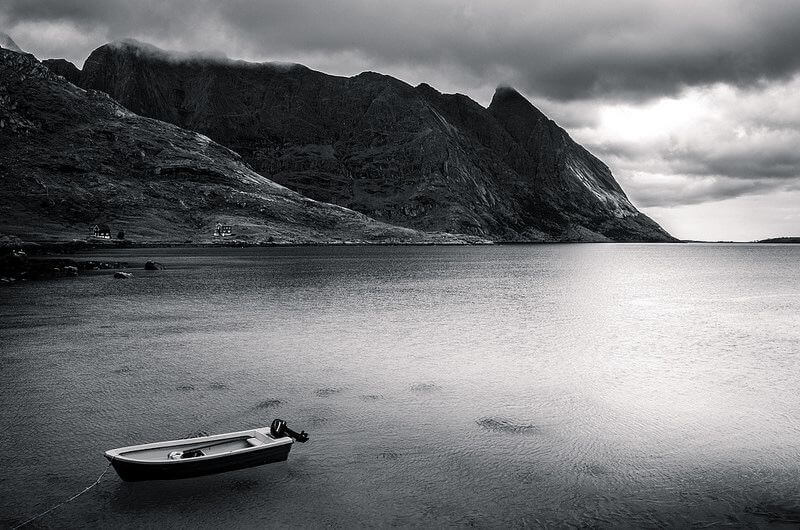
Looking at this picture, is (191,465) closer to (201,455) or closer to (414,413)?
(201,455)

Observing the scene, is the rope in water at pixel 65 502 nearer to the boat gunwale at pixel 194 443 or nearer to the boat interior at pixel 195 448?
the boat gunwale at pixel 194 443

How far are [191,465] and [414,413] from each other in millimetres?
11867

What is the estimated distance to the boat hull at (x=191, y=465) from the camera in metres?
19.1

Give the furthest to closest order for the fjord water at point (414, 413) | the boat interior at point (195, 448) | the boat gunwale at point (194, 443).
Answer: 1. the boat interior at point (195, 448)
2. the boat gunwale at point (194, 443)
3. the fjord water at point (414, 413)

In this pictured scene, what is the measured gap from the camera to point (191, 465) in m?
19.5

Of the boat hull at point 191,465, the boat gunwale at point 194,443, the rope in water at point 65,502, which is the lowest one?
the rope in water at point 65,502

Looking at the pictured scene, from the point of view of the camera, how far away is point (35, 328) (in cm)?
4988

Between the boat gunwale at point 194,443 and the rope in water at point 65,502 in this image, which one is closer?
the rope in water at point 65,502

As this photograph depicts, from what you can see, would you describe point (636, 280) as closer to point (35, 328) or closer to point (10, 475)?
point (35, 328)

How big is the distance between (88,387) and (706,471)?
31212 mm

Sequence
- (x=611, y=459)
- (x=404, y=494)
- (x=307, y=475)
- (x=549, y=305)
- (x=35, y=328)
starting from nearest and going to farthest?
(x=404, y=494)
(x=307, y=475)
(x=611, y=459)
(x=35, y=328)
(x=549, y=305)

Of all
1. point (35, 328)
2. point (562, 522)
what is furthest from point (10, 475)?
point (35, 328)

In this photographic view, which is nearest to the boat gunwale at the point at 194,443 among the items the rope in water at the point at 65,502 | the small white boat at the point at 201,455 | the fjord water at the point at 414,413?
the small white boat at the point at 201,455

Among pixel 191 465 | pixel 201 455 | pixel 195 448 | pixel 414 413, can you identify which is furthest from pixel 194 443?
pixel 414 413
